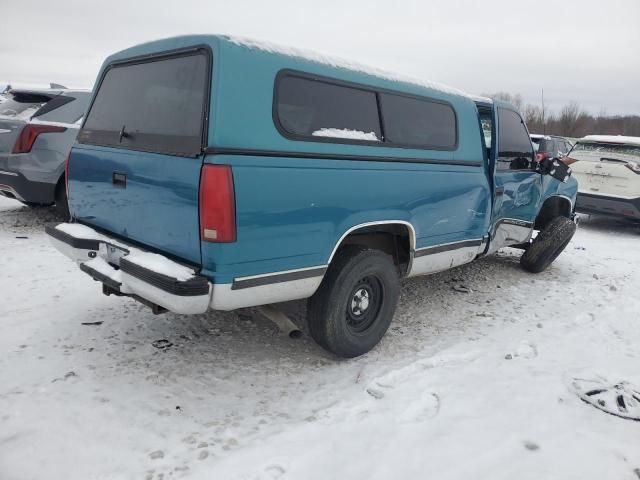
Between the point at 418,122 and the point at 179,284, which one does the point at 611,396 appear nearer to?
the point at 418,122

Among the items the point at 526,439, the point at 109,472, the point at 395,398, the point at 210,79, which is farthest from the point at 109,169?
the point at 526,439

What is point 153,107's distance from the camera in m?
3.04

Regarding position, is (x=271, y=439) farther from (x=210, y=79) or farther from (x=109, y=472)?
(x=210, y=79)

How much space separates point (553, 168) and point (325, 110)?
346cm

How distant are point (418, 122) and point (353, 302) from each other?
1537 mm

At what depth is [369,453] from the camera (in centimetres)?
247

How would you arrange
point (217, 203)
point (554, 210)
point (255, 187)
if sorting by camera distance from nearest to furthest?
point (217, 203) → point (255, 187) → point (554, 210)

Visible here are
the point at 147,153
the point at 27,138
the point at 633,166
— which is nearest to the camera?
the point at 147,153

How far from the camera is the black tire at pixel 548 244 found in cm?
579

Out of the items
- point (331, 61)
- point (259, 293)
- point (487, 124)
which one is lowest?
point (259, 293)

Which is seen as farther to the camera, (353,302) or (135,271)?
(353,302)

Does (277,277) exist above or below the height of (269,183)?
below

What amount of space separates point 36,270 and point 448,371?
4.16m

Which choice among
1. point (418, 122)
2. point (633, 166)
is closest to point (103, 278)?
point (418, 122)
